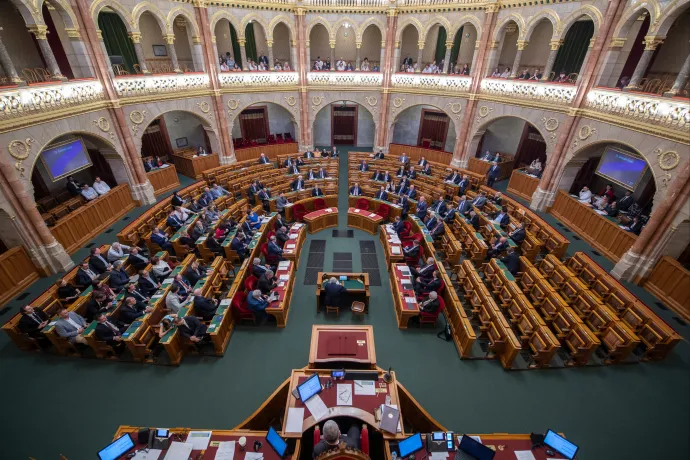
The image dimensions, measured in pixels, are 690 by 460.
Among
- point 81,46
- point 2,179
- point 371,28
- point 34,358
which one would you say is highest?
point 371,28

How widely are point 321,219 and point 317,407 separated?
28.5ft

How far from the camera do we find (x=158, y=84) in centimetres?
1505

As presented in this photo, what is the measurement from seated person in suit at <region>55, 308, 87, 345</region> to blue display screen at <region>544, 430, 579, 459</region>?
10.2m

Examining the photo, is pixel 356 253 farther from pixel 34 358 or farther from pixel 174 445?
pixel 34 358

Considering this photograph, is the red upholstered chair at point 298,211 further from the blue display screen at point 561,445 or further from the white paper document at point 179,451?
the blue display screen at point 561,445

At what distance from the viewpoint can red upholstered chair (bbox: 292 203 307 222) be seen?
46.6 feet

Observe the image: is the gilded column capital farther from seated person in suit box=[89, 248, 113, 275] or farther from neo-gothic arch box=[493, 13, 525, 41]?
neo-gothic arch box=[493, 13, 525, 41]

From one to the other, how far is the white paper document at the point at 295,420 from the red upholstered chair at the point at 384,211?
945 centimetres

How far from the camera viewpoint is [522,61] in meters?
18.5

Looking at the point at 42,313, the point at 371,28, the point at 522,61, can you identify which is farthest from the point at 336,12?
the point at 42,313

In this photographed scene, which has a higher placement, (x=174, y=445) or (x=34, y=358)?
(x=174, y=445)

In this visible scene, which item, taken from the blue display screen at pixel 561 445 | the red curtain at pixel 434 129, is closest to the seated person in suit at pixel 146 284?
the blue display screen at pixel 561 445

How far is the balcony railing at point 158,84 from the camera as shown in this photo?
13695mm

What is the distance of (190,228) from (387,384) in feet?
30.5
